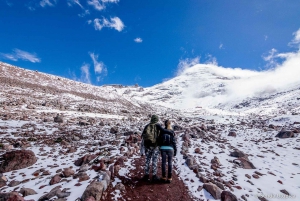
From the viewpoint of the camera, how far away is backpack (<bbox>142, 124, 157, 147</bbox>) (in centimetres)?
763

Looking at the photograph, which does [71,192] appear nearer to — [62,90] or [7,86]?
[7,86]

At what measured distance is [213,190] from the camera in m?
7.41

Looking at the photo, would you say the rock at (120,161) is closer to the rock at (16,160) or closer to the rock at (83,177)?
the rock at (83,177)

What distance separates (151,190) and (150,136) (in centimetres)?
218

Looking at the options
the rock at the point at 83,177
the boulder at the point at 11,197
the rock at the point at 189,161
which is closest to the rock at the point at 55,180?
the rock at the point at 83,177

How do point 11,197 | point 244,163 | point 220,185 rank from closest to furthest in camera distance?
point 11,197 < point 220,185 < point 244,163

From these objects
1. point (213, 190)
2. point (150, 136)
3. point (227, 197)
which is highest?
point (150, 136)

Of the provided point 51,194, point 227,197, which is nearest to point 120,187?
point 51,194

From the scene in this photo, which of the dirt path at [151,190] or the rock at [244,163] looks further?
the rock at [244,163]

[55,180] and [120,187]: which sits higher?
[55,180]

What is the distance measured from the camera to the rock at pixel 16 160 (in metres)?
8.74

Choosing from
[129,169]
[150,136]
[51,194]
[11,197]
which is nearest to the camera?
[11,197]

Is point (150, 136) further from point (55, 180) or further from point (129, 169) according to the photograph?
point (55, 180)

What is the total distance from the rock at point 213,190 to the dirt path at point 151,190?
916mm
